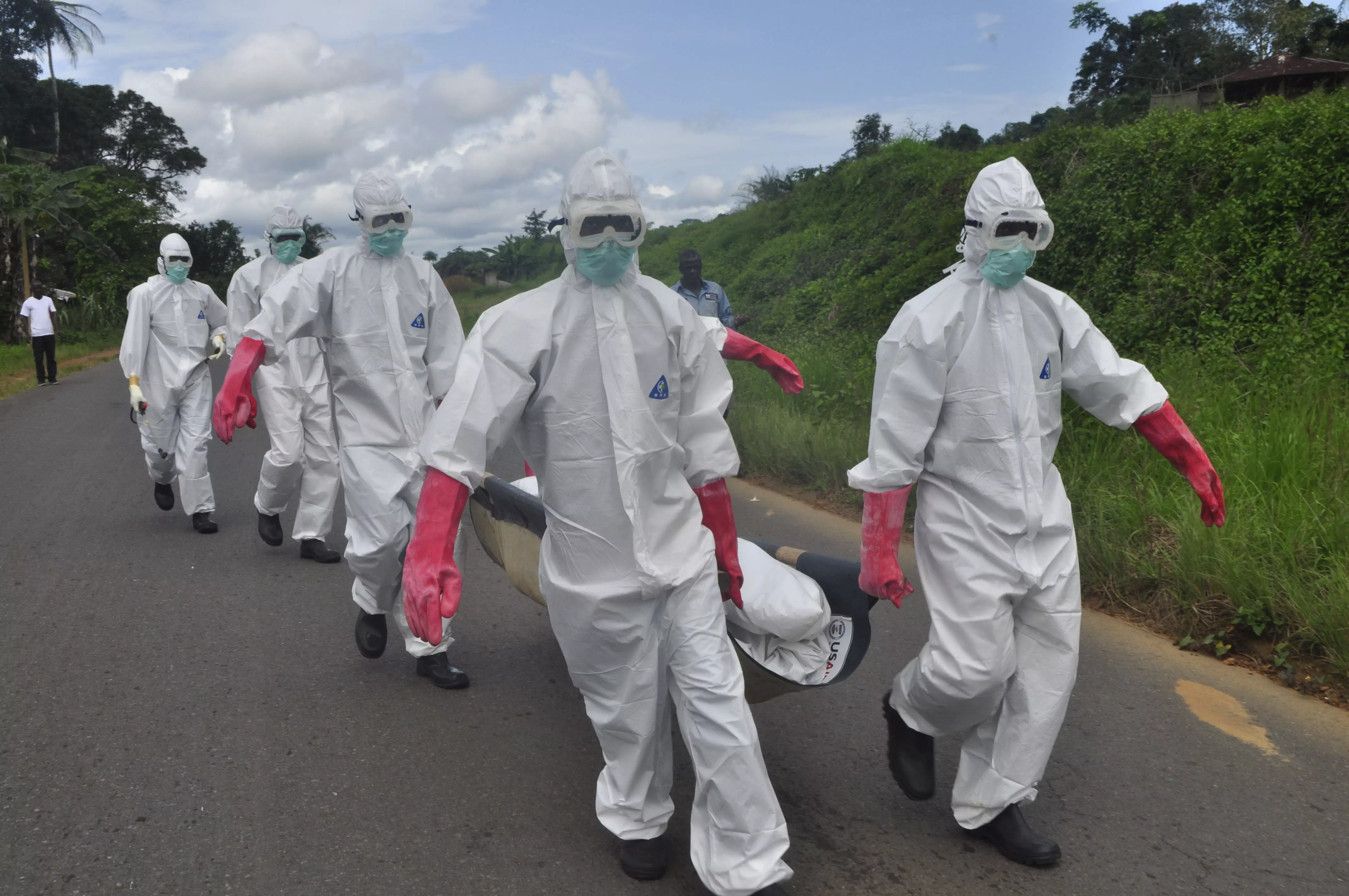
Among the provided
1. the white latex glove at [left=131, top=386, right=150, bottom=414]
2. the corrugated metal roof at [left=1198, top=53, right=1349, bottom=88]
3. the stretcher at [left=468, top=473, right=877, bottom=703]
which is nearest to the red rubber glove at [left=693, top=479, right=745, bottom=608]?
the stretcher at [left=468, top=473, right=877, bottom=703]

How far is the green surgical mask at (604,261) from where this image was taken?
3.18 m

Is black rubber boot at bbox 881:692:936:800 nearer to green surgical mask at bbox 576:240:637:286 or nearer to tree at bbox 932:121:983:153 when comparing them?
green surgical mask at bbox 576:240:637:286

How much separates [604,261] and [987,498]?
1350 mm

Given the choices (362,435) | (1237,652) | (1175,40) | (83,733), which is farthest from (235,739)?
(1175,40)

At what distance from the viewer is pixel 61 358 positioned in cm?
2573

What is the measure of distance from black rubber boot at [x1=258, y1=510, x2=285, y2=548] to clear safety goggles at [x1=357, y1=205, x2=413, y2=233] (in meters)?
2.96

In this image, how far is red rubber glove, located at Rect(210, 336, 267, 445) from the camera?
5.10 m

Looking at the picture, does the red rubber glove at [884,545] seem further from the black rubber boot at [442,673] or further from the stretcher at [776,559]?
the black rubber boot at [442,673]

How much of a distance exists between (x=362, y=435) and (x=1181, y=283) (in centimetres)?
723

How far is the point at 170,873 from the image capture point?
328 cm

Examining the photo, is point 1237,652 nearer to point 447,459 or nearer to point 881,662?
point 881,662

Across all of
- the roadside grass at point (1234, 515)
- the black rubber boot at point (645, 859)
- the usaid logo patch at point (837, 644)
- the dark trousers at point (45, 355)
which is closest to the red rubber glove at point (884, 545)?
the usaid logo patch at point (837, 644)

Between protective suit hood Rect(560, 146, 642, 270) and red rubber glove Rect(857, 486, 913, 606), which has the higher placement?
protective suit hood Rect(560, 146, 642, 270)

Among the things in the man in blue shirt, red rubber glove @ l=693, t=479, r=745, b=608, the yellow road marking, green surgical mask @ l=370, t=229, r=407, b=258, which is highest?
green surgical mask @ l=370, t=229, r=407, b=258
